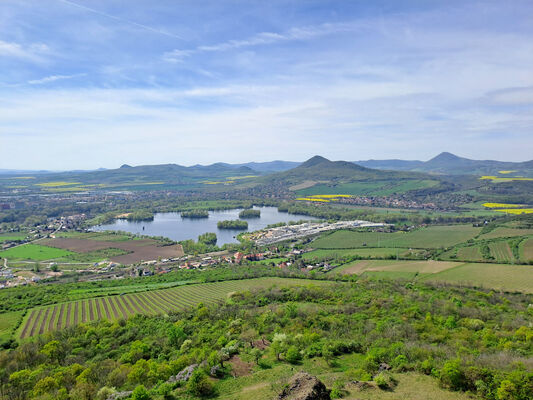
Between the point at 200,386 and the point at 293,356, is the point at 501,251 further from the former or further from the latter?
the point at 200,386

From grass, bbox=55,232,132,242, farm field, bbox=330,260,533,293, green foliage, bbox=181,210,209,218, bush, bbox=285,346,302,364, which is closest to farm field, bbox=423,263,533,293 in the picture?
farm field, bbox=330,260,533,293

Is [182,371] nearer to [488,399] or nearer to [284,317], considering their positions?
[284,317]

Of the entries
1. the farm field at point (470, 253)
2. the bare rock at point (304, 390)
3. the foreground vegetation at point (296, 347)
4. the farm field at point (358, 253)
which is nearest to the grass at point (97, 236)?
the farm field at point (358, 253)

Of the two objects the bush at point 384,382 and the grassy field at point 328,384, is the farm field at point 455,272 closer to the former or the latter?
the grassy field at point 328,384

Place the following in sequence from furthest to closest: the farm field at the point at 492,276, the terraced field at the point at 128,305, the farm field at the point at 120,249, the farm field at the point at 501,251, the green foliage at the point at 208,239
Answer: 1. the green foliage at the point at 208,239
2. the farm field at the point at 120,249
3. the farm field at the point at 501,251
4. the farm field at the point at 492,276
5. the terraced field at the point at 128,305

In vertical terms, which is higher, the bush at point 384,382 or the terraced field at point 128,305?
the bush at point 384,382

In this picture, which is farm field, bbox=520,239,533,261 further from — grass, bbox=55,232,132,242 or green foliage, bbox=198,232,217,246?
grass, bbox=55,232,132,242

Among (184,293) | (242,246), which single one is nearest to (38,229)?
(242,246)
